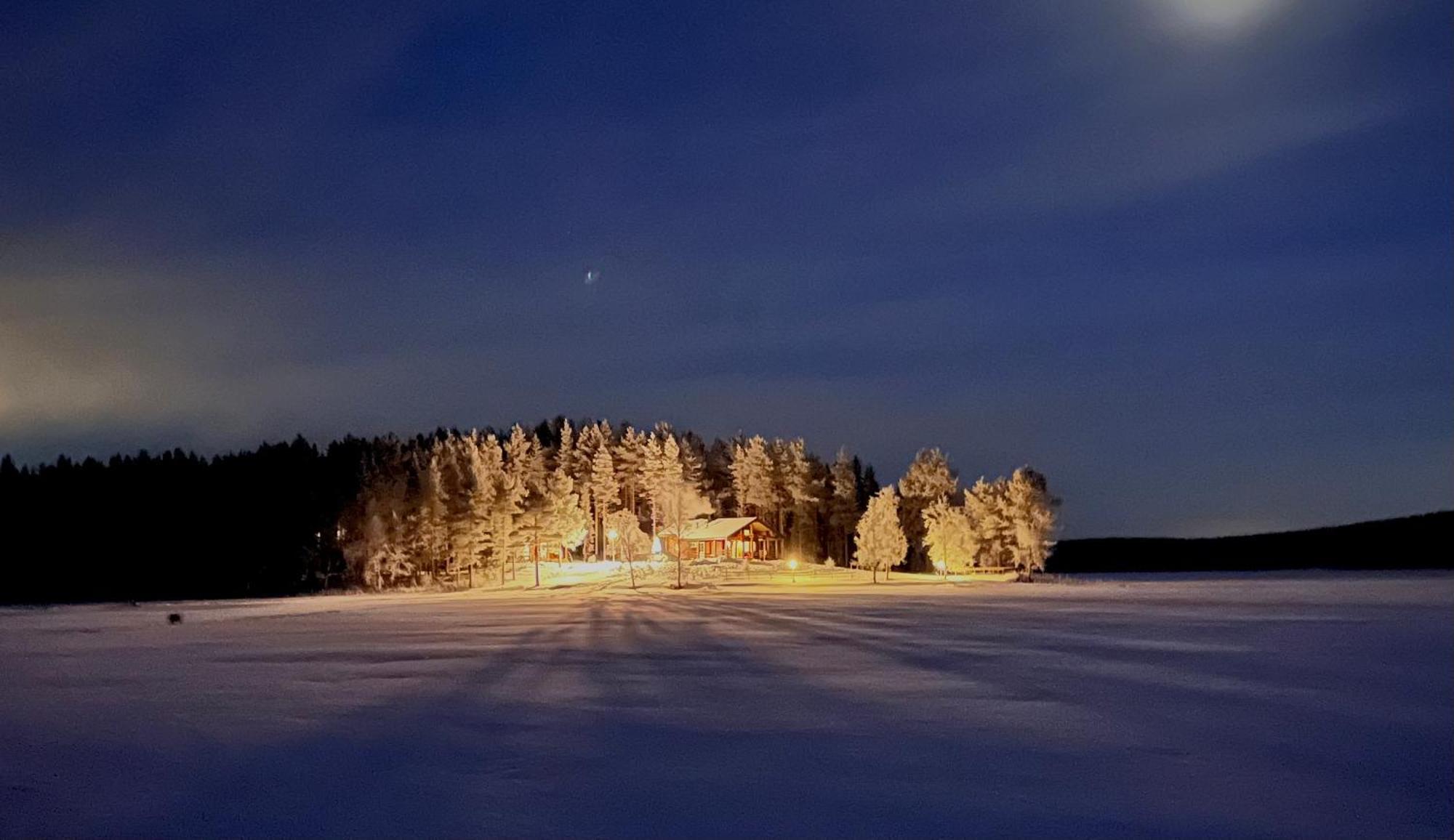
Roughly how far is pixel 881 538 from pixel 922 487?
22.4m

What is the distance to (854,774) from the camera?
42.8ft

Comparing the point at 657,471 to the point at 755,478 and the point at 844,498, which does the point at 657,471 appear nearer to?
the point at 755,478

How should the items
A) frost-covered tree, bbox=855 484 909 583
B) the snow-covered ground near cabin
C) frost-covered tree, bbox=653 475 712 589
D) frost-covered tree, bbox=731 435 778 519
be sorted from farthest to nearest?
frost-covered tree, bbox=731 435 778 519
frost-covered tree, bbox=653 475 712 589
frost-covered tree, bbox=855 484 909 583
the snow-covered ground near cabin

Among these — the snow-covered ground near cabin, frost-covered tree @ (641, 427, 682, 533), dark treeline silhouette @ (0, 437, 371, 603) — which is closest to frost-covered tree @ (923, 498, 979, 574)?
frost-covered tree @ (641, 427, 682, 533)

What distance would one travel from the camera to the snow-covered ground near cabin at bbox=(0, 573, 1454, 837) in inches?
450

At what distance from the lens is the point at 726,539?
396 ft

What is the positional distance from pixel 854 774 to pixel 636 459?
4996 inches

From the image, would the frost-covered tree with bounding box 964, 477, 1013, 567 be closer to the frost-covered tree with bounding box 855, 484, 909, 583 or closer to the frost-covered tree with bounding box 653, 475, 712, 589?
the frost-covered tree with bounding box 855, 484, 909, 583

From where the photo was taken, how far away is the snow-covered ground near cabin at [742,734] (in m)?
11.4

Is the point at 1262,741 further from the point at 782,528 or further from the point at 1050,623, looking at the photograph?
the point at 782,528

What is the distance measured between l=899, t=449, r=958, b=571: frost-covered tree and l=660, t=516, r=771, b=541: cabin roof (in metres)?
17.5

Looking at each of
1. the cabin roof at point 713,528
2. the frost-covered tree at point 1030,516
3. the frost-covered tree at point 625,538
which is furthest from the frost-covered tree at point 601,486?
the frost-covered tree at point 1030,516

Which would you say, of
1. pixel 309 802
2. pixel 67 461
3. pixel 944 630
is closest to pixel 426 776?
pixel 309 802

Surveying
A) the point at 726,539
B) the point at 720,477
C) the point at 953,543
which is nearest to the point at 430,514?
the point at 726,539
